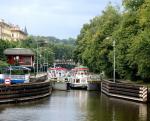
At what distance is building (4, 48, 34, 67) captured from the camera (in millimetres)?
120225

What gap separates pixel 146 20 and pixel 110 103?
11.4 m

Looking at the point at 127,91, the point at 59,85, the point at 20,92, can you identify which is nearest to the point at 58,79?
the point at 59,85

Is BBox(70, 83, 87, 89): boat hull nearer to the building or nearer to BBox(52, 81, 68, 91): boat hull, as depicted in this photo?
BBox(52, 81, 68, 91): boat hull

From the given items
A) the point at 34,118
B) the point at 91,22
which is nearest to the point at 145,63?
the point at 34,118

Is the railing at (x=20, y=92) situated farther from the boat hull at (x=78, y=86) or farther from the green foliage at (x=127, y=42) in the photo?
the boat hull at (x=78, y=86)

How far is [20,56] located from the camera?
123m

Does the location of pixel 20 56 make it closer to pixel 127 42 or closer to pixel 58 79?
pixel 58 79

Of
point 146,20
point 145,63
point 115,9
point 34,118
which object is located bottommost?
point 34,118

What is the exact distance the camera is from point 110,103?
63.5 m

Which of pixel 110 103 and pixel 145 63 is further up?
pixel 145 63

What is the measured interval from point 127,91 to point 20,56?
191ft

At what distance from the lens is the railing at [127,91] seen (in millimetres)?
62575

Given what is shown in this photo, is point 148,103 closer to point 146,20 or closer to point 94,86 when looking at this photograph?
point 146,20

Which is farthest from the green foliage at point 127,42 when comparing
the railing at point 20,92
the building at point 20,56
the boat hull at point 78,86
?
the building at point 20,56
